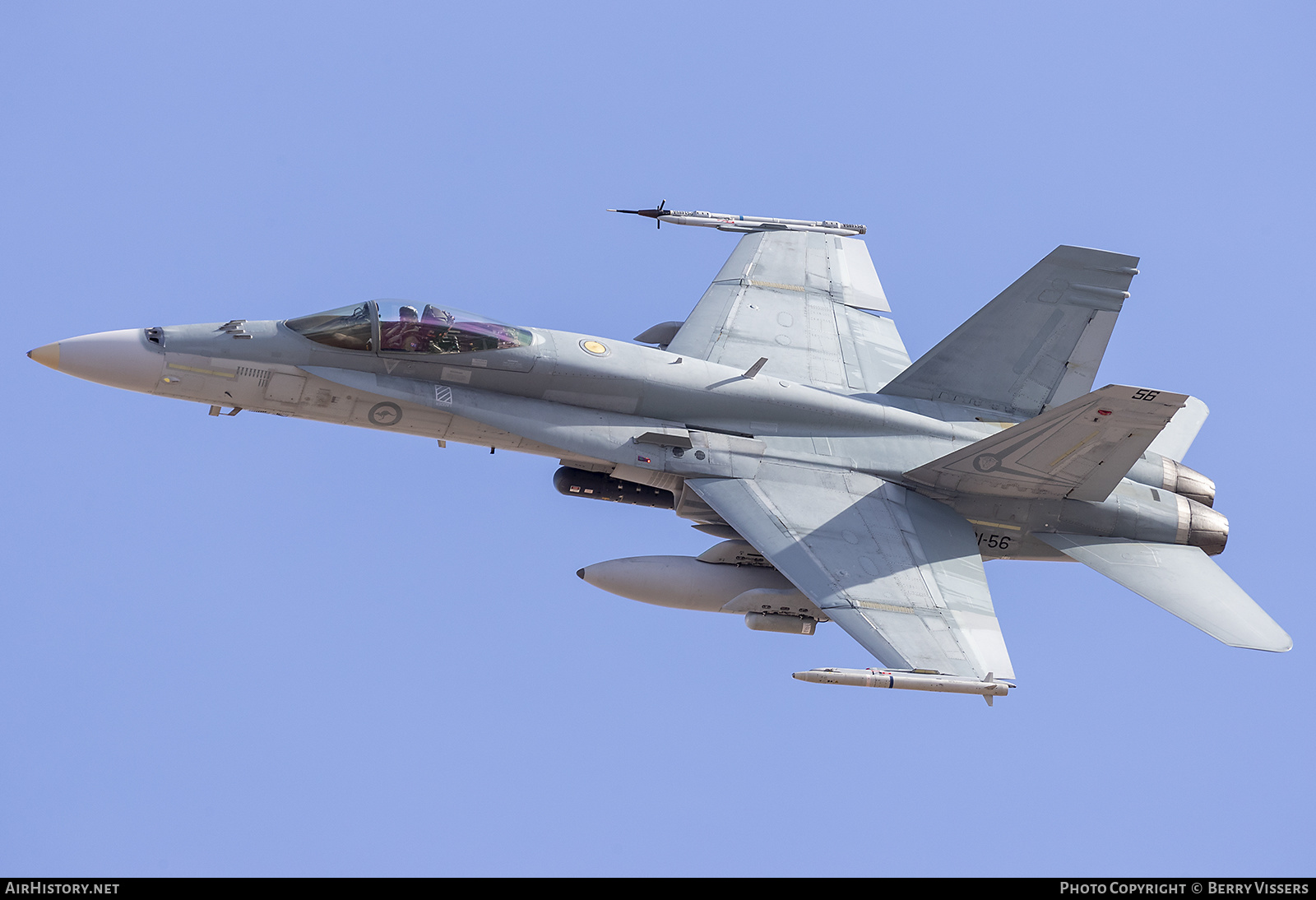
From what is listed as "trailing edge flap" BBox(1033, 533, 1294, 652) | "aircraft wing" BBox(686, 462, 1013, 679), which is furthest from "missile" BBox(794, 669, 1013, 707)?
"trailing edge flap" BBox(1033, 533, 1294, 652)

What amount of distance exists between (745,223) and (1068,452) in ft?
25.4

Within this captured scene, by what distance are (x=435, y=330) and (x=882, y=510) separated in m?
6.23

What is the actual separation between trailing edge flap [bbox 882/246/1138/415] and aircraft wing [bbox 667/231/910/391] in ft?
4.02

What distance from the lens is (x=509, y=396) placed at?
58.5ft

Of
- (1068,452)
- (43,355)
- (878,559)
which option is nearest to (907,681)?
(878,559)

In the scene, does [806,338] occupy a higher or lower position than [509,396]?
higher

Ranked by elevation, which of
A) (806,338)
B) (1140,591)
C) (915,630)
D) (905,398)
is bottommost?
(915,630)

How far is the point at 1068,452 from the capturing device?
17969 millimetres

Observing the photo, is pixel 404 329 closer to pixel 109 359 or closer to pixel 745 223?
pixel 109 359

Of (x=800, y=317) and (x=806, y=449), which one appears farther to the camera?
(x=800, y=317)

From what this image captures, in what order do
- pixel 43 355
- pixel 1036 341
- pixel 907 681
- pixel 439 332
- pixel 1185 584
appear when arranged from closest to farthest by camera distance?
pixel 907 681, pixel 43 355, pixel 439 332, pixel 1185 584, pixel 1036 341

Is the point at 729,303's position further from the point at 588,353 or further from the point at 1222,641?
the point at 1222,641
